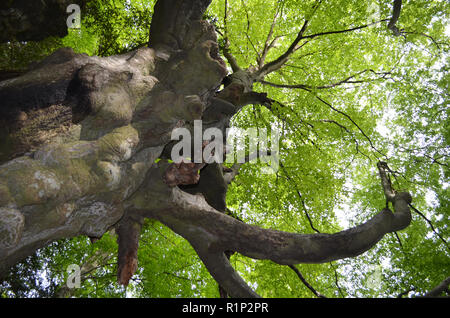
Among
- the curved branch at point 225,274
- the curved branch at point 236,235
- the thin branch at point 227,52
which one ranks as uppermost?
the thin branch at point 227,52

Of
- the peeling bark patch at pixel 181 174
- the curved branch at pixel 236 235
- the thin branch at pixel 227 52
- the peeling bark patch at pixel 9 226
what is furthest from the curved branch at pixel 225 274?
the thin branch at pixel 227 52

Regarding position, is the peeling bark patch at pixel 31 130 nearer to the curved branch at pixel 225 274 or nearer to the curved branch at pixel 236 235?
the curved branch at pixel 236 235

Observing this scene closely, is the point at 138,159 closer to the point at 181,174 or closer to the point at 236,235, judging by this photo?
the point at 181,174

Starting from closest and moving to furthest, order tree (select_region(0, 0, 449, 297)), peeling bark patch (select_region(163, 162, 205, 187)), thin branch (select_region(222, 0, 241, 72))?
tree (select_region(0, 0, 449, 297))
peeling bark patch (select_region(163, 162, 205, 187))
thin branch (select_region(222, 0, 241, 72))

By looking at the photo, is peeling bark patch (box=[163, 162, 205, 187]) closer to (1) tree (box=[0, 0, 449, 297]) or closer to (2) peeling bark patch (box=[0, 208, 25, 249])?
(1) tree (box=[0, 0, 449, 297])

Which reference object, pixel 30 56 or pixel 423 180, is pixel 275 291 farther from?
pixel 30 56

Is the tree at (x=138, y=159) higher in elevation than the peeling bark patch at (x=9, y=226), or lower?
higher

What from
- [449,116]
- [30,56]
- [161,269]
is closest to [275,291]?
[161,269]

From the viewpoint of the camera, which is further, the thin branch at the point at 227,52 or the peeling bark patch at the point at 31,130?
the thin branch at the point at 227,52

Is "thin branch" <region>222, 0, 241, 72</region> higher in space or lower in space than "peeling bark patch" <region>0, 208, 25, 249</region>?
higher

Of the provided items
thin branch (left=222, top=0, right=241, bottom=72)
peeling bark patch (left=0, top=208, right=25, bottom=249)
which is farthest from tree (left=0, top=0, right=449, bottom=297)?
thin branch (left=222, top=0, right=241, bottom=72)

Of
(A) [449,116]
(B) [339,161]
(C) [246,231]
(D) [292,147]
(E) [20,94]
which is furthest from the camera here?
(B) [339,161]

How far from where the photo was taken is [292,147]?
8.27m

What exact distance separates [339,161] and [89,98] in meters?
9.27
